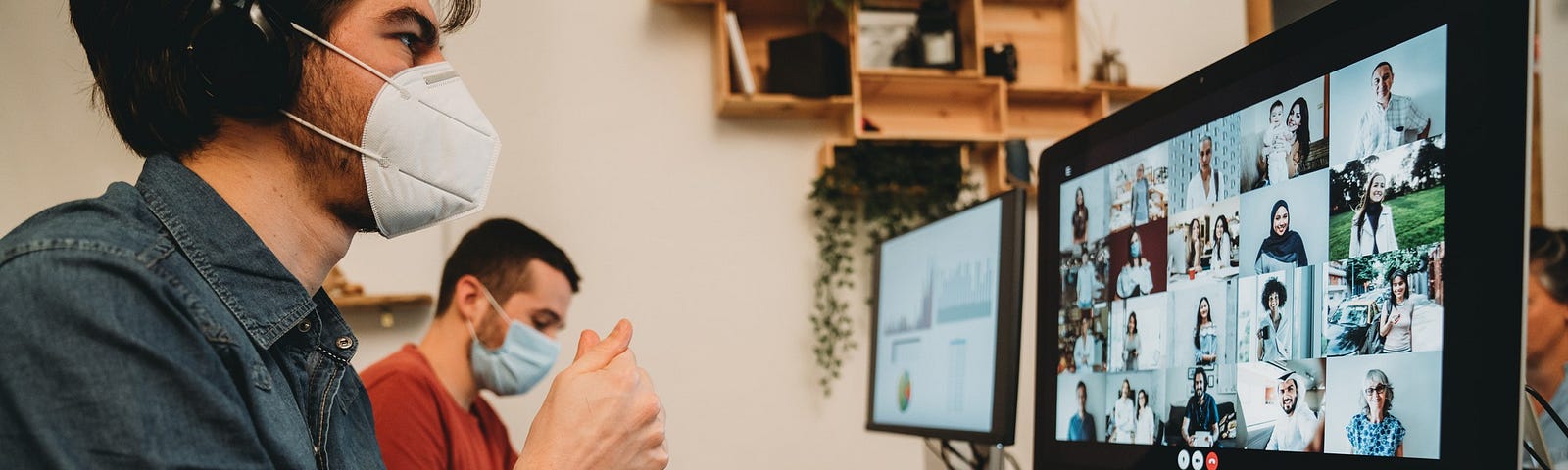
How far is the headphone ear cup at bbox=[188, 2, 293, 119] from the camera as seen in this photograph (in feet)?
3.28

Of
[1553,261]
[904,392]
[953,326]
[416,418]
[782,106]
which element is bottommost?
[416,418]

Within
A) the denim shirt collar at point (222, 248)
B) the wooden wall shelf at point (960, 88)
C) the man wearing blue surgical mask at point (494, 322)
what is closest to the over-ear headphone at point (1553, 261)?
the wooden wall shelf at point (960, 88)

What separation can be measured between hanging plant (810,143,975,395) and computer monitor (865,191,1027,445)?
3.90ft

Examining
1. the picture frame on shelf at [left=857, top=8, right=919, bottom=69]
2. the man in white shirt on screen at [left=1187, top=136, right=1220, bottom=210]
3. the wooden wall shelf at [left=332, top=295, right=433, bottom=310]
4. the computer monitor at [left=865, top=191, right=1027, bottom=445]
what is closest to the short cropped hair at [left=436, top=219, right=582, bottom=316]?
the wooden wall shelf at [left=332, top=295, right=433, bottom=310]

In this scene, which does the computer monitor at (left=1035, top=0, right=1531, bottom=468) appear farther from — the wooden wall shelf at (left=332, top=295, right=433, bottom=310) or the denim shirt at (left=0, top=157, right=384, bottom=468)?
the wooden wall shelf at (left=332, top=295, right=433, bottom=310)

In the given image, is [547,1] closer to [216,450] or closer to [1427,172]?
[216,450]

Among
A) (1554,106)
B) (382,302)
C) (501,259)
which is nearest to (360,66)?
(501,259)

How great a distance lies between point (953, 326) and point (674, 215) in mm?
1769

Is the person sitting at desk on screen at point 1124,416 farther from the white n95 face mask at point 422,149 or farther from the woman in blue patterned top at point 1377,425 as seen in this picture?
the white n95 face mask at point 422,149

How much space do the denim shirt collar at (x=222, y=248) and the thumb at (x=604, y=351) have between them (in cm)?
26

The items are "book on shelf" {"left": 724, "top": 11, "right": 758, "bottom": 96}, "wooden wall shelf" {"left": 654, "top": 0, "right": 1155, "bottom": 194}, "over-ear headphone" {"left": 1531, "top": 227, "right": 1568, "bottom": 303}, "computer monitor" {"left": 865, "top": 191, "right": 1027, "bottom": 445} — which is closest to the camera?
"computer monitor" {"left": 865, "top": 191, "right": 1027, "bottom": 445}

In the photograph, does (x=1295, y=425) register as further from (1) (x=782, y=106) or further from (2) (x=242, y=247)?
(1) (x=782, y=106)

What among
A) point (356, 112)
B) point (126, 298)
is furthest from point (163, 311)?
point (356, 112)

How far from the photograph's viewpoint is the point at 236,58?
100 cm
